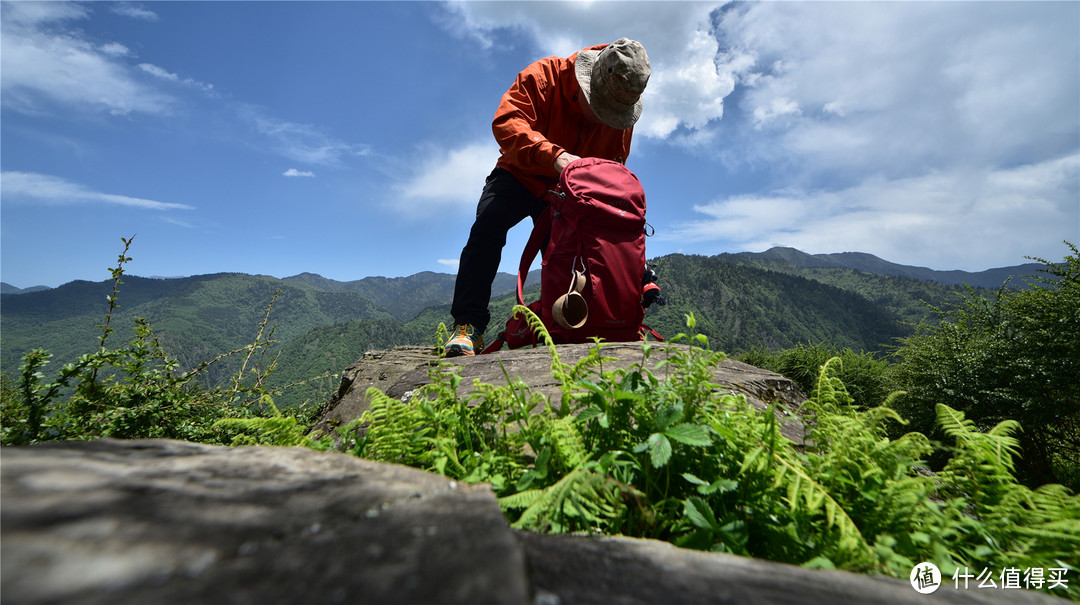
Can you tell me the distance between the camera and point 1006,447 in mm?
1281

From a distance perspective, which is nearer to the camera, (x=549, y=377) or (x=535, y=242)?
(x=549, y=377)

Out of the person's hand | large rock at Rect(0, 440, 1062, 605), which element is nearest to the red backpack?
the person's hand

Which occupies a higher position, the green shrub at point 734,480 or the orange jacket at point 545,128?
the orange jacket at point 545,128

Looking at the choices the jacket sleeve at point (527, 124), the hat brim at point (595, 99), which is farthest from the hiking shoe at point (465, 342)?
the hat brim at point (595, 99)

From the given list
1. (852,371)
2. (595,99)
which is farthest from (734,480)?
(852,371)

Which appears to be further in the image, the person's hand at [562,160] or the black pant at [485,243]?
the black pant at [485,243]

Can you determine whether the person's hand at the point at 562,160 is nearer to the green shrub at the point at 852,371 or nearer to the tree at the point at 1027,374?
the tree at the point at 1027,374

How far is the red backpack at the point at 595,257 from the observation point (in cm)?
356

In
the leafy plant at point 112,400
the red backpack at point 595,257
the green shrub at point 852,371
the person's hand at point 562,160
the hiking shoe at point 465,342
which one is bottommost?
the green shrub at point 852,371

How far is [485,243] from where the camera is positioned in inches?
165

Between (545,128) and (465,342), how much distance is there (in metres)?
2.34

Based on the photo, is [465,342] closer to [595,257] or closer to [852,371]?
[595,257]

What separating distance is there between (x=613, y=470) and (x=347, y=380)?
13.0 feet

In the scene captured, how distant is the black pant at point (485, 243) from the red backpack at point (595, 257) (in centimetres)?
50
